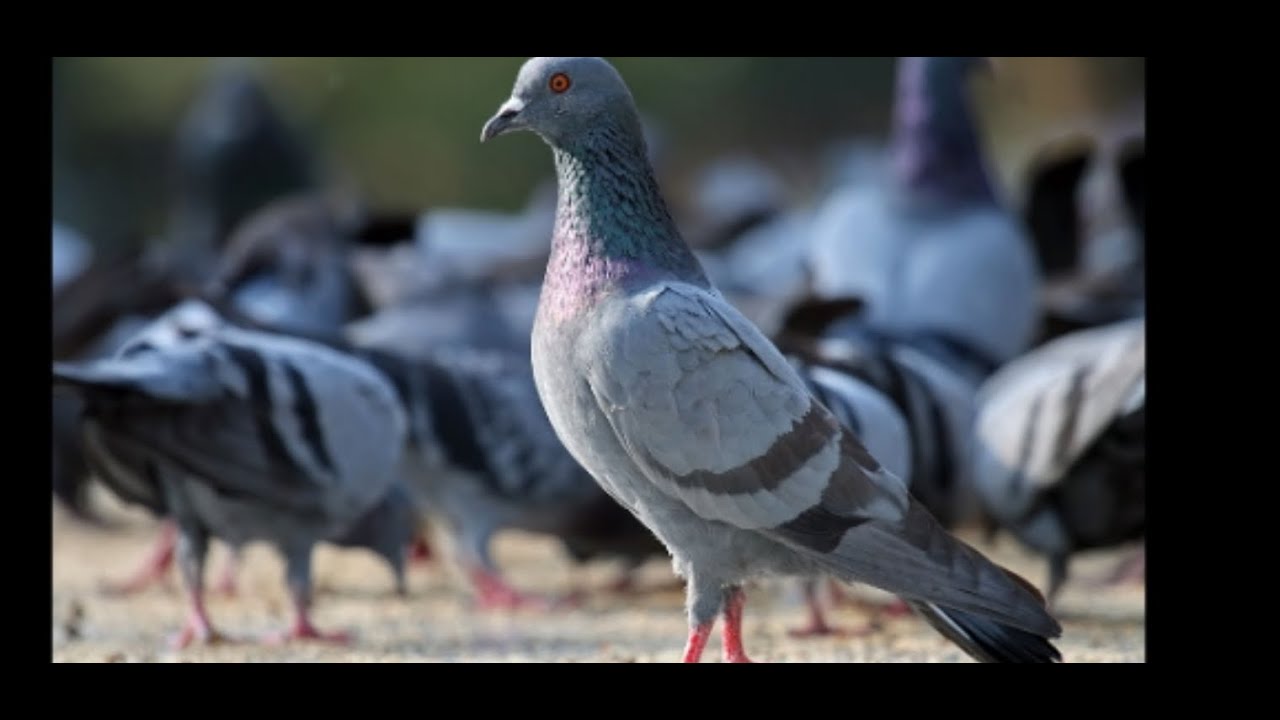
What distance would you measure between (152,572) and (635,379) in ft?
12.3

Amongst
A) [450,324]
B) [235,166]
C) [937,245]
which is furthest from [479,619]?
[235,166]

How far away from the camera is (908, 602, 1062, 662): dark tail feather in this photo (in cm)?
410

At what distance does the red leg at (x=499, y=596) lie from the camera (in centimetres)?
661

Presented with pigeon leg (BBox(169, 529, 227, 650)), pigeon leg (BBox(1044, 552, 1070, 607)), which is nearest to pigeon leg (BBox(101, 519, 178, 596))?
pigeon leg (BBox(169, 529, 227, 650))

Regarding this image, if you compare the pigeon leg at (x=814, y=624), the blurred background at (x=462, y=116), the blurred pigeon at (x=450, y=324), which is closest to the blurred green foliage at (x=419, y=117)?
the blurred background at (x=462, y=116)

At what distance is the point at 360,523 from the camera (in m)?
6.54

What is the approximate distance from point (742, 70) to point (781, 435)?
18.0m

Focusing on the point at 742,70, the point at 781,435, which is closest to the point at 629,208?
the point at 781,435

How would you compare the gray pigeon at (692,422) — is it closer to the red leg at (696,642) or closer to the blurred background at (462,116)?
the red leg at (696,642)

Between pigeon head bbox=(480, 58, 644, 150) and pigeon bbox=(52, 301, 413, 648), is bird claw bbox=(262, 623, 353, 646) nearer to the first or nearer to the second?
pigeon bbox=(52, 301, 413, 648)

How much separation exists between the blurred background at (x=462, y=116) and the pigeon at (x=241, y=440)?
38.3ft

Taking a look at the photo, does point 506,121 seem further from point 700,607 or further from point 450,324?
point 450,324

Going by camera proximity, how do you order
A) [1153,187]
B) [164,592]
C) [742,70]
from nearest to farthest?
[1153,187] → [164,592] → [742,70]

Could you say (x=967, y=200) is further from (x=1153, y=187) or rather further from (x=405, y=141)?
(x=405, y=141)
